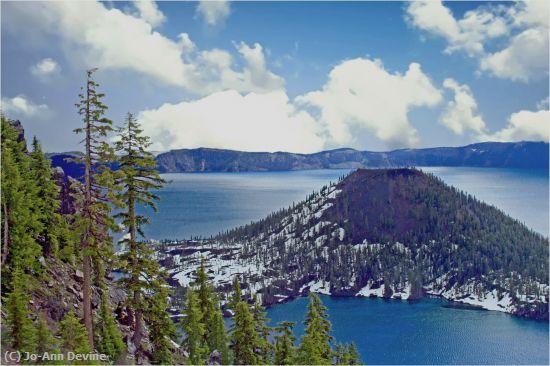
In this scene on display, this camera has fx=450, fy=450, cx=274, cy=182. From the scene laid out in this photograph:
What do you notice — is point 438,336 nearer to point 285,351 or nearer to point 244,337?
point 285,351

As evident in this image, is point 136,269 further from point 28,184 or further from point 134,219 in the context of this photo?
point 28,184

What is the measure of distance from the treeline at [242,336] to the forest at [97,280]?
12cm

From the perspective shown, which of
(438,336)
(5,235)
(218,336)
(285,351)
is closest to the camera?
(5,235)

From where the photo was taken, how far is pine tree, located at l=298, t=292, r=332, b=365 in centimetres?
4578

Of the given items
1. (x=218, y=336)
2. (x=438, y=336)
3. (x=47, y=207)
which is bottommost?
(x=438, y=336)

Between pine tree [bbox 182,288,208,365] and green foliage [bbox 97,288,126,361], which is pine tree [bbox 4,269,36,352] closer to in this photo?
green foliage [bbox 97,288,126,361]

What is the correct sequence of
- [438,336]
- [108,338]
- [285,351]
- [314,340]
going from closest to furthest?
[108,338], [285,351], [314,340], [438,336]

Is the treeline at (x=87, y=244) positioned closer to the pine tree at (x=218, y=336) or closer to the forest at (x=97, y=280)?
the forest at (x=97, y=280)

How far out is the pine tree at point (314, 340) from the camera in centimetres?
4578

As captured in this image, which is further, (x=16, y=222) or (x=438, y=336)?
(x=438, y=336)

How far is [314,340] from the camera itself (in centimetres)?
4884

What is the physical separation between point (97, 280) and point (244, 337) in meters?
15.8

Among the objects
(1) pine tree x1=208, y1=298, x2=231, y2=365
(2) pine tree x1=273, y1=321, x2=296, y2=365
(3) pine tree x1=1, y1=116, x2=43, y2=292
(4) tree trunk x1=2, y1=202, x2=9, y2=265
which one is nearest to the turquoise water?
(1) pine tree x1=208, y1=298, x2=231, y2=365

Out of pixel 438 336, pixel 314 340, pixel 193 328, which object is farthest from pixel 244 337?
pixel 438 336
